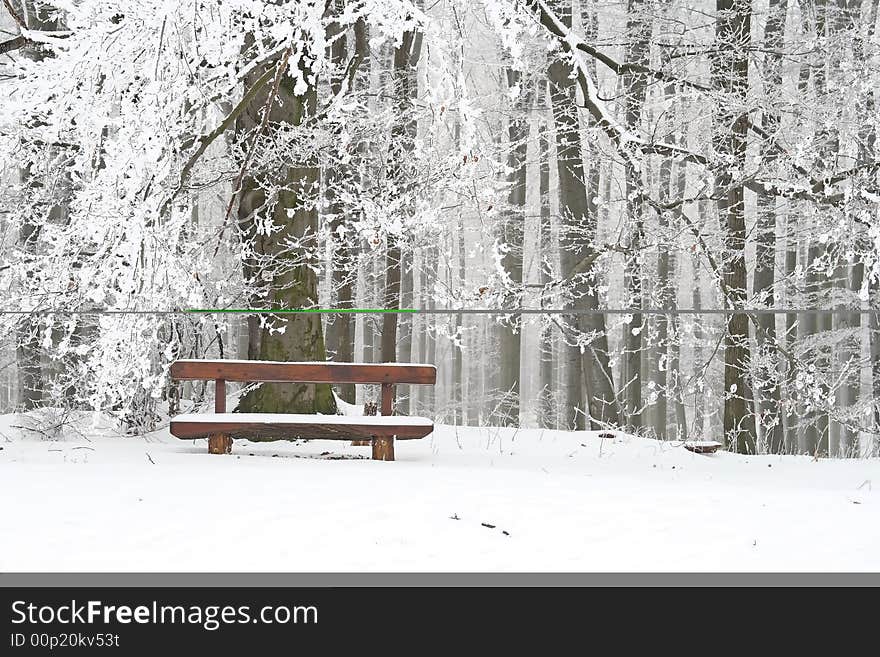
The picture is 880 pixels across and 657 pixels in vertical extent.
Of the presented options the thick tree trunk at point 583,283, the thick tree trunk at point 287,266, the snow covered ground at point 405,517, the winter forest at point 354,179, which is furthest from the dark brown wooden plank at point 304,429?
the thick tree trunk at point 583,283

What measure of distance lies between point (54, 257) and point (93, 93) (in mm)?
1509

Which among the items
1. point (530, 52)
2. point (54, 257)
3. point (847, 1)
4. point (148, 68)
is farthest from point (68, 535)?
point (847, 1)

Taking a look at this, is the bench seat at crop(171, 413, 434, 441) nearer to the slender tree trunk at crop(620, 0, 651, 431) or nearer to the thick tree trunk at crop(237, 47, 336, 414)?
the thick tree trunk at crop(237, 47, 336, 414)

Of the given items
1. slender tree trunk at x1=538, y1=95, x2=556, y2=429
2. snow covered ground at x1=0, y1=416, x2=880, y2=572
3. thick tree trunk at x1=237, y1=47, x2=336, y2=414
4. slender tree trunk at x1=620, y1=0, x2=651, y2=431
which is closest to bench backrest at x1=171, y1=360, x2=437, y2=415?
snow covered ground at x1=0, y1=416, x2=880, y2=572

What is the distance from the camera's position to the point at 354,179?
397 inches

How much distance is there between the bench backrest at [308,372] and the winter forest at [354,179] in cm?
44

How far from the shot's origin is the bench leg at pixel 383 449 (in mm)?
6348

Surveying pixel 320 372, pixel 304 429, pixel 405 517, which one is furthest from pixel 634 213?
pixel 405 517

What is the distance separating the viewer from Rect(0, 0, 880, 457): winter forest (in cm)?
506

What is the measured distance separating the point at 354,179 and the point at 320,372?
411cm

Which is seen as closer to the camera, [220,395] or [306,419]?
[306,419]

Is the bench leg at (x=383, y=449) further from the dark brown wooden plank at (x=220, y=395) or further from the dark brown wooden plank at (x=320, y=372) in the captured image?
the dark brown wooden plank at (x=220, y=395)

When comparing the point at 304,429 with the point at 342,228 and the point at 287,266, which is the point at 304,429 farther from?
the point at 342,228
